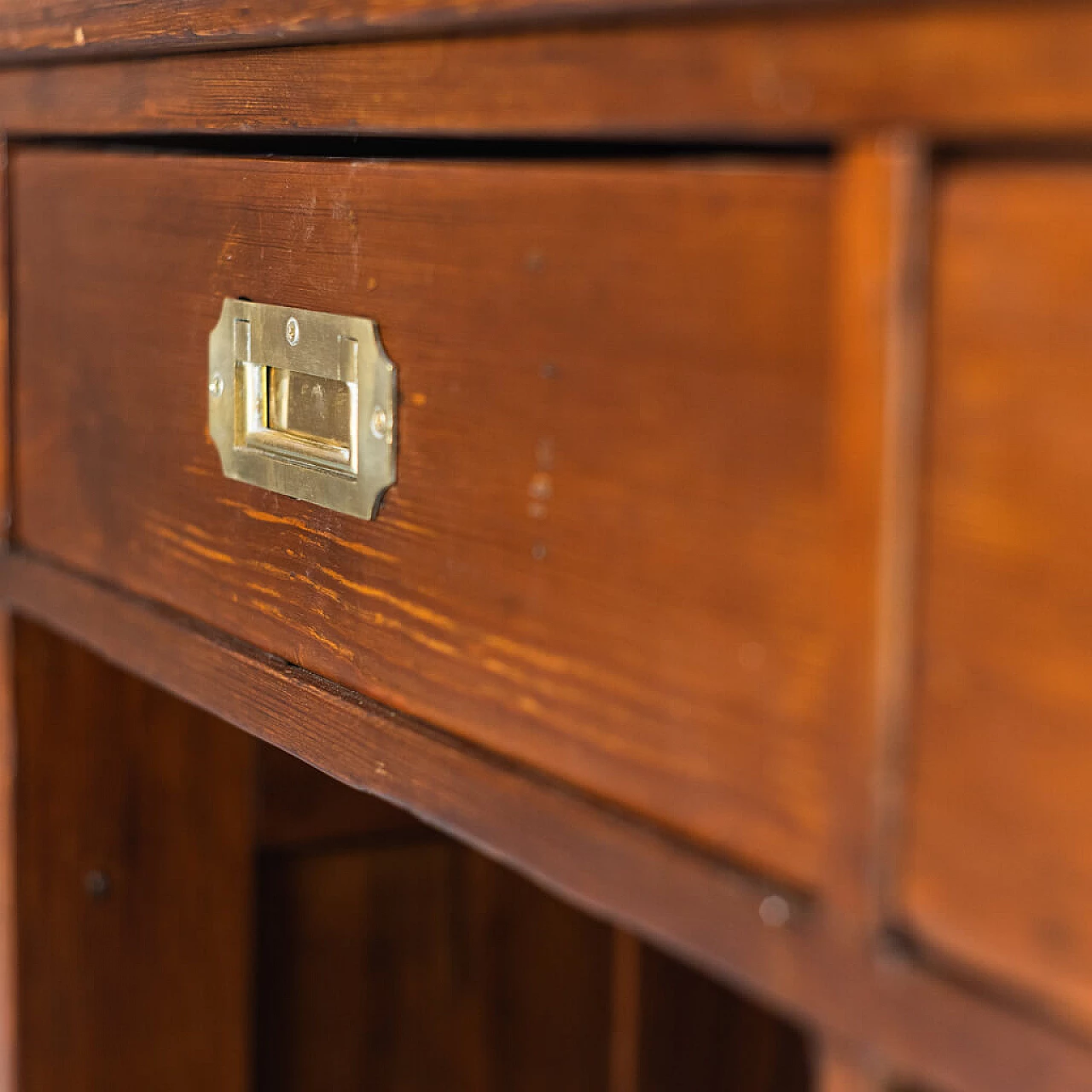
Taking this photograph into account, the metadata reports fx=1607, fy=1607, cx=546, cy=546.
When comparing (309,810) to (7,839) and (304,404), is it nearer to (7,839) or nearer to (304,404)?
(7,839)

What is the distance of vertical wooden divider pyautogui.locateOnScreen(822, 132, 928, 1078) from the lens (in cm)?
29

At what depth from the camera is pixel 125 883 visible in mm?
775

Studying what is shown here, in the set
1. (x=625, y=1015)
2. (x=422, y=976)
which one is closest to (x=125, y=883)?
(x=422, y=976)

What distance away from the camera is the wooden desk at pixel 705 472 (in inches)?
11.0

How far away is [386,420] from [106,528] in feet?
0.65

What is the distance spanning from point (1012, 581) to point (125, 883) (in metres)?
0.59

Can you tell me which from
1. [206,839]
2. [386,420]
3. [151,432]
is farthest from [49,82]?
[206,839]

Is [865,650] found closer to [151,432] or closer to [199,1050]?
[151,432]

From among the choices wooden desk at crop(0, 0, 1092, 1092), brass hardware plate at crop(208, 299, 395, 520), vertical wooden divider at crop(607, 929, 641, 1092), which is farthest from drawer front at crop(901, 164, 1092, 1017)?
vertical wooden divider at crop(607, 929, 641, 1092)

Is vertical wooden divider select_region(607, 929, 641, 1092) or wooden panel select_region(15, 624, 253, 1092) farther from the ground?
wooden panel select_region(15, 624, 253, 1092)

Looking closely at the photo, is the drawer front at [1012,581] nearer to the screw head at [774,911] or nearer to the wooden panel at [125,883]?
the screw head at [774,911]

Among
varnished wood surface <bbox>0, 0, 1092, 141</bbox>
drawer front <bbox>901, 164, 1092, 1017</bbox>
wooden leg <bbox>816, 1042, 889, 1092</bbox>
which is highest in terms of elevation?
varnished wood surface <bbox>0, 0, 1092, 141</bbox>

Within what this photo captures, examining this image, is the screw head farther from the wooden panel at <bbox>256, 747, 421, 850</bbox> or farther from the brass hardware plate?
the wooden panel at <bbox>256, 747, 421, 850</bbox>

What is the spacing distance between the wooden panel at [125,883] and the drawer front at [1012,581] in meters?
0.50
